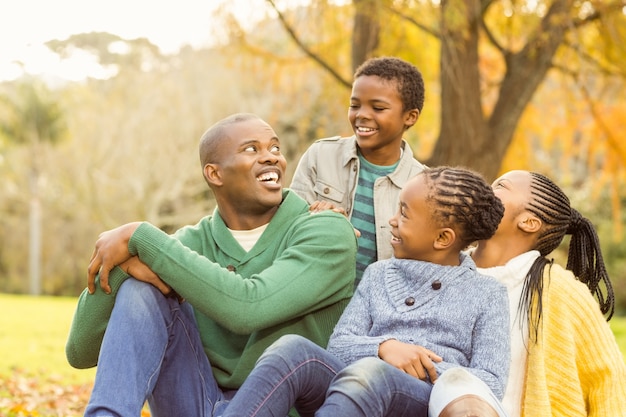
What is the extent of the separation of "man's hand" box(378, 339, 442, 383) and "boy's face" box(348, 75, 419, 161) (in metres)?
1.31

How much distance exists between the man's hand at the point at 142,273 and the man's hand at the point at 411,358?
73cm

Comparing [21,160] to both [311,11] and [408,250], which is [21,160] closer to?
[311,11]

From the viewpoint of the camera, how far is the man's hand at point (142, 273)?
2646 millimetres

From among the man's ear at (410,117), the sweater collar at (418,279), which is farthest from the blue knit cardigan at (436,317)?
the man's ear at (410,117)

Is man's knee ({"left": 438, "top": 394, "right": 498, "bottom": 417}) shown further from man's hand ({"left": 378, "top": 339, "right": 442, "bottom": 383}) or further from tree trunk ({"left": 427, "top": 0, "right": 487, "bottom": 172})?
tree trunk ({"left": 427, "top": 0, "right": 487, "bottom": 172})

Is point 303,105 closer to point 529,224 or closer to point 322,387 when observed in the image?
point 529,224

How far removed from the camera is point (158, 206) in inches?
886

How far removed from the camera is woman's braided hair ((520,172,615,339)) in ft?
9.12

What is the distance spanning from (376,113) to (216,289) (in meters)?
1.35

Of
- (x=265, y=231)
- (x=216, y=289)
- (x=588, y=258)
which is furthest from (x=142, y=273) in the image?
(x=588, y=258)

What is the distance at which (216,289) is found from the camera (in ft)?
8.55

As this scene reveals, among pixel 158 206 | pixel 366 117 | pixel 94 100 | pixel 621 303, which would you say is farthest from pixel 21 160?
pixel 366 117

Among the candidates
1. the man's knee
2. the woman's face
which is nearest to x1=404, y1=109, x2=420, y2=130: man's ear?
the woman's face

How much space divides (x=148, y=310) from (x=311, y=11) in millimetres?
4548
